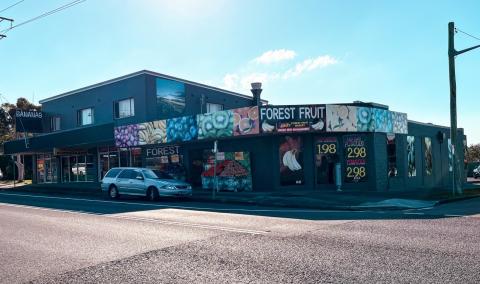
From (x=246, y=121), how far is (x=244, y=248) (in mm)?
14854

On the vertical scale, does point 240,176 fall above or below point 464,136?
below

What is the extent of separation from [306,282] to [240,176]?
1843 centimetres

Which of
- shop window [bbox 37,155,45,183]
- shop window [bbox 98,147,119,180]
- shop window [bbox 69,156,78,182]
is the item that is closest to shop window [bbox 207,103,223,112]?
shop window [bbox 98,147,119,180]

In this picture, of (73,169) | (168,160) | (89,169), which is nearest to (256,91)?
(168,160)

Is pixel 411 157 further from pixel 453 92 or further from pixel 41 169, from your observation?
pixel 41 169

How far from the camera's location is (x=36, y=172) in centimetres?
3984

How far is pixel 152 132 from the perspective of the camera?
27906 mm

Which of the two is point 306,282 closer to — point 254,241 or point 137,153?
point 254,241

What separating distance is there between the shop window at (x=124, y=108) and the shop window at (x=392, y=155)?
1662 cm

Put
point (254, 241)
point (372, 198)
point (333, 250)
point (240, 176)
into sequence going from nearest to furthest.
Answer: point (333, 250) < point (254, 241) < point (372, 198) < point (240, 176)

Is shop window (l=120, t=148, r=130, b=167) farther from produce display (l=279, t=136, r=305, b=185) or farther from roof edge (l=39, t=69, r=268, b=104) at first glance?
produce display (l=279, t=136, r=305, b=185)

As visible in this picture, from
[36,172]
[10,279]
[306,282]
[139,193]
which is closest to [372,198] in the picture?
[139,193]

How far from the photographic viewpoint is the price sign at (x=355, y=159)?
78.2ft

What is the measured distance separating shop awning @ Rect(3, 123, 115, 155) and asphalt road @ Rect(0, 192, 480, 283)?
55.0 ft
